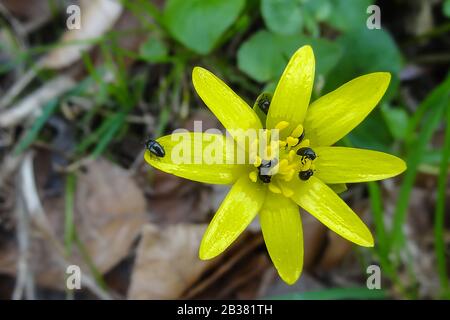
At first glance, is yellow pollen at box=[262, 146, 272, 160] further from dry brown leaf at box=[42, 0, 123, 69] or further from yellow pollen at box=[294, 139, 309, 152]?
dry brown leaf at box=[42, 0, 123, 69]

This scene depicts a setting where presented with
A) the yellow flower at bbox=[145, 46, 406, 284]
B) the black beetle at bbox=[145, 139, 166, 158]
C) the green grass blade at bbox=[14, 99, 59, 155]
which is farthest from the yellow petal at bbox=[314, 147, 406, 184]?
the green grass blade at bbox=[14, 99, 59, 155]

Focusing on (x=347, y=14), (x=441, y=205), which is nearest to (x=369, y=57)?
(x=347, y=14)

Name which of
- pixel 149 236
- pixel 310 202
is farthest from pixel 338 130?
pixel 149 236

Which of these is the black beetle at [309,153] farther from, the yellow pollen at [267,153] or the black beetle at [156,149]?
the black beetle at [156,149]

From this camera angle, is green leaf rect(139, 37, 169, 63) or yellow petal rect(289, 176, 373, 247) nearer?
yellow petal rect(289, 176, 373, 247)

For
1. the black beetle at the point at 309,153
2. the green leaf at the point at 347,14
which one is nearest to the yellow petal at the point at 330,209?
the black beetle at the point at 309,153

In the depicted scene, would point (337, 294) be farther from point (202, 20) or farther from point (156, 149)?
point (202, 20)
